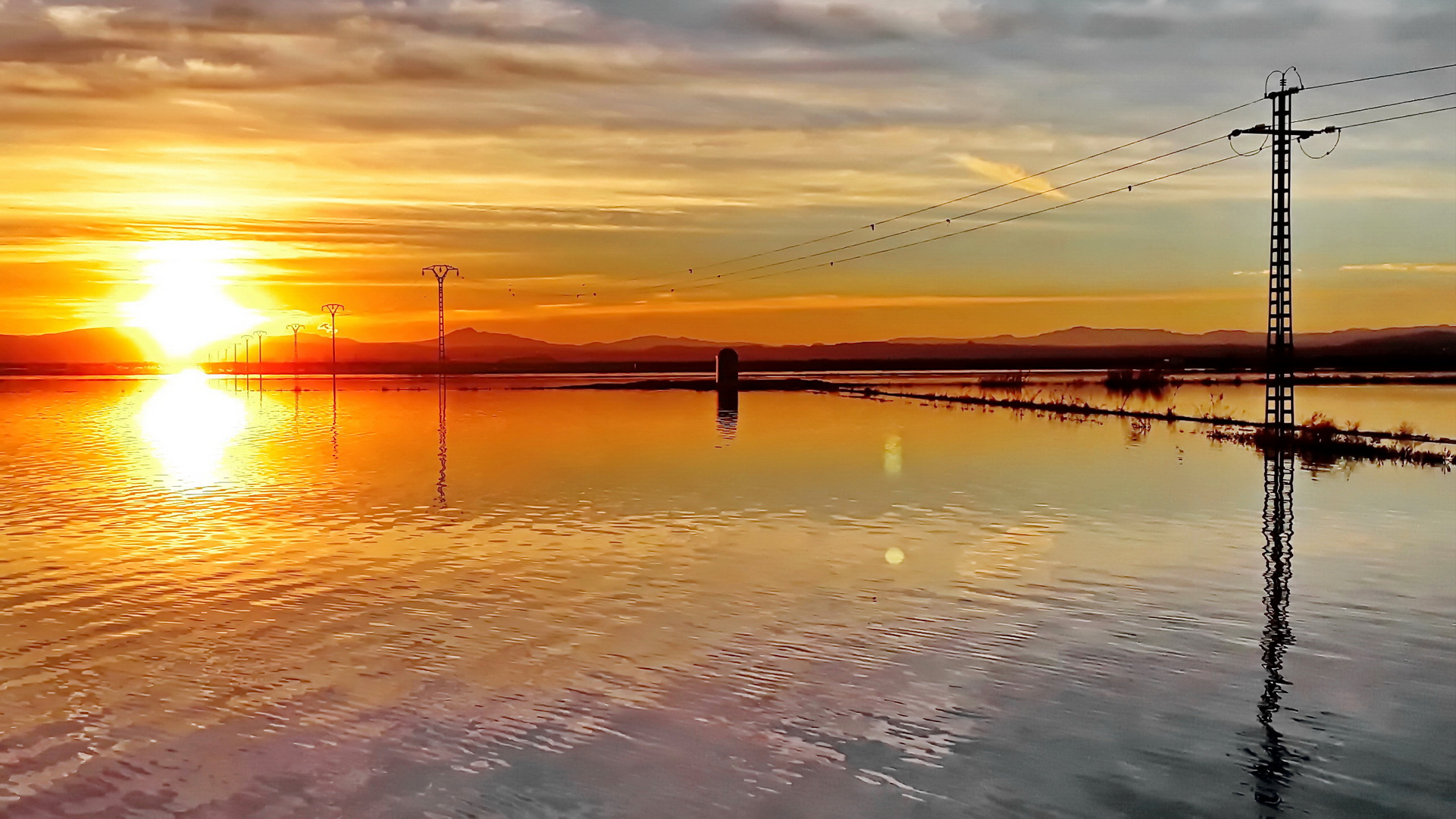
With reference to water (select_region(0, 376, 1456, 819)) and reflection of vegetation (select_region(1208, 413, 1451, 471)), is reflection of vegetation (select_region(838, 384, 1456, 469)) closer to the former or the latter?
reflection of vegetation (select_region(1208, 413, 1451, 471))

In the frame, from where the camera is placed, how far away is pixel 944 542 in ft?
66.2

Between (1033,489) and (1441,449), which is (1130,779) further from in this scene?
(1441,449)

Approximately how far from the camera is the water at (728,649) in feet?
30.1

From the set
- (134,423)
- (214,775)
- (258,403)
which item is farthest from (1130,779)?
(258,403)

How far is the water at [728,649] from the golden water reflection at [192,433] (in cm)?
425

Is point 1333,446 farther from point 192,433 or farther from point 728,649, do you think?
point 192,433

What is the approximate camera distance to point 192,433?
165ft

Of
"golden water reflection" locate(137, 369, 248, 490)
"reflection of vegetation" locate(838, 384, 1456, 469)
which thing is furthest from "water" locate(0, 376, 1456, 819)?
"reflection of vegetation" locate(838, 384, 1456, 469)

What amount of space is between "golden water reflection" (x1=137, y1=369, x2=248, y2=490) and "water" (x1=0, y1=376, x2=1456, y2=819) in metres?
4.25

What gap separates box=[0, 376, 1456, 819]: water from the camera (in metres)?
9.16

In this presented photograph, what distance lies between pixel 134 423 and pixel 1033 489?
150 ft

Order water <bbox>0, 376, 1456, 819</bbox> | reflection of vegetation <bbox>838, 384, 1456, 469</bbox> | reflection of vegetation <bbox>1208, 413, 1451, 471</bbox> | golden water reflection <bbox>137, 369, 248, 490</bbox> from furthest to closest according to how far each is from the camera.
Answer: reflection of vegetation <bbox>838, 384, 1456, 469</bbox> → reflection of vegetation <bbox>1208, 413, 1451, 471</bbox> → golden water reflection <bbox>137, 369, 248, 490</bbox> → water <bbox>0, 376, 1456, 819</bbox>

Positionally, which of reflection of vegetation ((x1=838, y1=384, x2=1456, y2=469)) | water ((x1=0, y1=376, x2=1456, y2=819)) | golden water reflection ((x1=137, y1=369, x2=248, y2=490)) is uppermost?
reflection of vegetation ((x1=838, y1=384, x2=1456, y2=469))

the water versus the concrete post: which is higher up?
the concrete post
